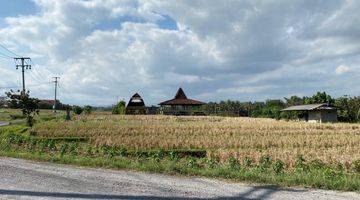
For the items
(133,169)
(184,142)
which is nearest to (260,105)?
(184,142)

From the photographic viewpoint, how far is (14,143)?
2742cm

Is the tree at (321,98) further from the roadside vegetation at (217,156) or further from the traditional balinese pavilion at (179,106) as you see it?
the roadside vegetation at (217,156)

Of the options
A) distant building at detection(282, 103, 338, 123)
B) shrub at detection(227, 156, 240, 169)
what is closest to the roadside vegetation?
shrub at detection(227, 156, 240, 169)

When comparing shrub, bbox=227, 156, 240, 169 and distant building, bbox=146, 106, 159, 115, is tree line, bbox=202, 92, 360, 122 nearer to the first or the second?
distant building, bbox=146, 106, 159, 115

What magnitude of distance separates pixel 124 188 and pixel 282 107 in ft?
317

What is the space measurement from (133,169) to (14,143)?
16102 millimetres

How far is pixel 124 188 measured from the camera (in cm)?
1055

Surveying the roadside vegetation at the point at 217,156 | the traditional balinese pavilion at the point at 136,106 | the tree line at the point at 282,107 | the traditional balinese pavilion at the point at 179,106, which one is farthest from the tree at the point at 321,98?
the roadside vegetation at the point at 217,156

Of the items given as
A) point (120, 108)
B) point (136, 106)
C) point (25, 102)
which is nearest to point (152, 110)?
point (136, 106)

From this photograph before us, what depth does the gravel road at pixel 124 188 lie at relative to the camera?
9.72 metres

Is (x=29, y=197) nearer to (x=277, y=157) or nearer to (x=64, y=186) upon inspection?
(x=64, y=186)

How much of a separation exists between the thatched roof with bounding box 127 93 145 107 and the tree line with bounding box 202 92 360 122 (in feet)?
59.1

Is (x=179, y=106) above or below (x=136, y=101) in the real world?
below

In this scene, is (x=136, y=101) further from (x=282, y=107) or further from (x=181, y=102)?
(x=282, y=107)
